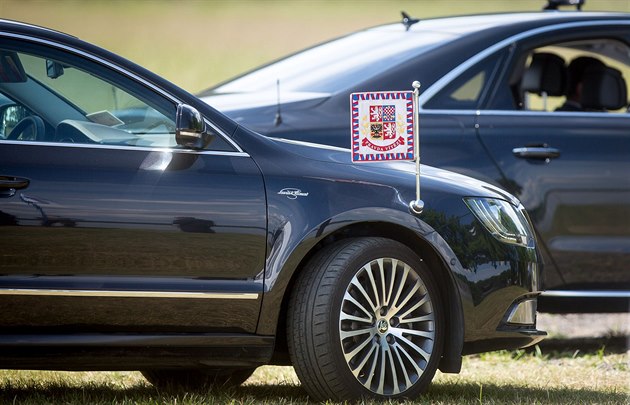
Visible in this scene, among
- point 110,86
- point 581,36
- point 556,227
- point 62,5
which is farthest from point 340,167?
point 62,5

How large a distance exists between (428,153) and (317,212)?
60.7 inches

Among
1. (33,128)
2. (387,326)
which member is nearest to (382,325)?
(387,326)

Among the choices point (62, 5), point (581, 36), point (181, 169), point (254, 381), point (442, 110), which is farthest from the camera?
point (62, 5)

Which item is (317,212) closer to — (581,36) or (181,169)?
(181,169)

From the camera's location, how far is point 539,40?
693 centimetres

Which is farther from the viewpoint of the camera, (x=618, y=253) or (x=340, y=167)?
(x=618, y=253)

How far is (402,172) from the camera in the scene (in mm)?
5328

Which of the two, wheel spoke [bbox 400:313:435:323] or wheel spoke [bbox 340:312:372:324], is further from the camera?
wheel spoke [bbox 400:313:435:323]

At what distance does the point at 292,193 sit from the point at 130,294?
75 cm

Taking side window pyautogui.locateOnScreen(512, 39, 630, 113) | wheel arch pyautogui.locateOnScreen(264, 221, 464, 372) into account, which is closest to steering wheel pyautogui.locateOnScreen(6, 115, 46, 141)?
wheel arch pyautogui.locateOnScreen(264, 221, 464, 372)

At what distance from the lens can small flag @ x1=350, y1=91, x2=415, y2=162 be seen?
5250 millimetres

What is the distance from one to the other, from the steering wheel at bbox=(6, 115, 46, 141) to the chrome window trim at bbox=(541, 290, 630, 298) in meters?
2.89

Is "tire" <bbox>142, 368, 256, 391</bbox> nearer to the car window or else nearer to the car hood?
the car hood

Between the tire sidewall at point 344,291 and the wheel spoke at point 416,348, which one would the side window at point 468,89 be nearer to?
the tire sidewall at point 344,291
